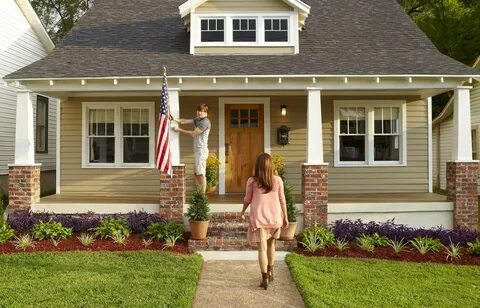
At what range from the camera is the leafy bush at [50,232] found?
888 centimetres

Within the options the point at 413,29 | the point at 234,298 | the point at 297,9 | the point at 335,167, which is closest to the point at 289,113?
the point at 335,167

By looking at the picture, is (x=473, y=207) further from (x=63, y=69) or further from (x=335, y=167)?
(x=63, y=69)

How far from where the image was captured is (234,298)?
19.6ft

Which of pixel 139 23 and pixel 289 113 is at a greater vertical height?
pixel 139 23

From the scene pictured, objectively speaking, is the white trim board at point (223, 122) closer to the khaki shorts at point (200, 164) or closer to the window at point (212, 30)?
the window at point (212, 30)

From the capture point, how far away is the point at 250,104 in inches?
476

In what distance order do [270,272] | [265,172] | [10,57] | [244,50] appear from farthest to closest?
[10,57]
[244,50]
[270,272]
[265,172]

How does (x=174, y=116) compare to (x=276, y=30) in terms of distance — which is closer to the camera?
(x=174, y=116)

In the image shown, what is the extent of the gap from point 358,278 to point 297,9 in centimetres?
692

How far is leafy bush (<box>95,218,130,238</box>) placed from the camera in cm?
896

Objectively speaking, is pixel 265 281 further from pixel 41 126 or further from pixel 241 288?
pixel 41 126

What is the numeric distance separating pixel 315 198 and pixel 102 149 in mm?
5786

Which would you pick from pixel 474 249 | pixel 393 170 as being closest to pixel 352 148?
pixel 393 170

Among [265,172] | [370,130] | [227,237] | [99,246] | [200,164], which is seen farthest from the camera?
[370,130]
